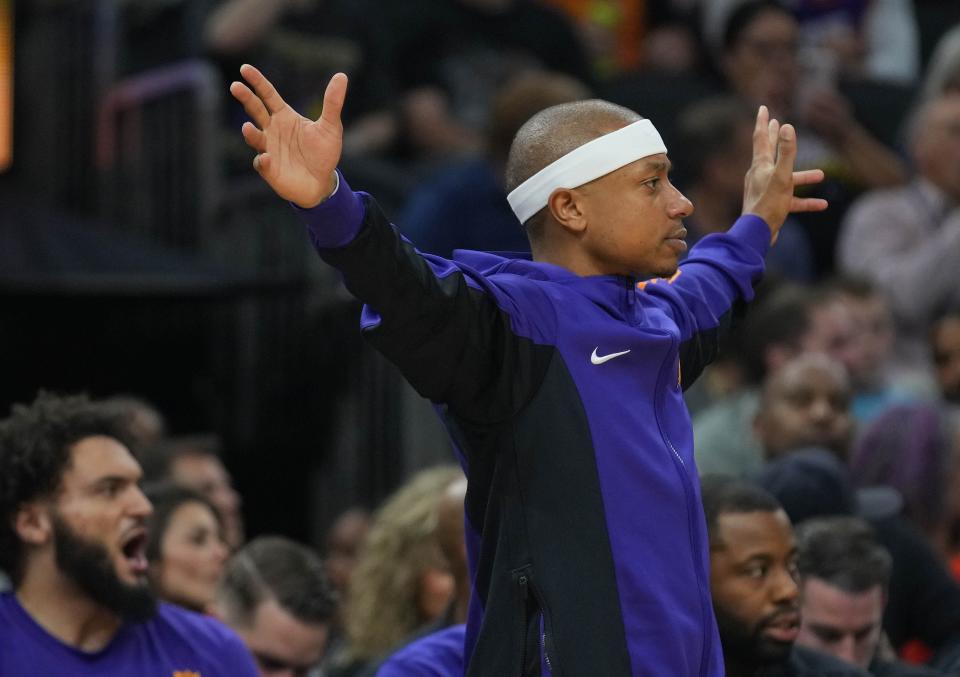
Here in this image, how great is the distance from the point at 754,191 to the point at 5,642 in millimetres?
1984

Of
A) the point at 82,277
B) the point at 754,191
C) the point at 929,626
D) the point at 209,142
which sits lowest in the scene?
the point at 929,626

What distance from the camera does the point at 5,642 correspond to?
4316mm

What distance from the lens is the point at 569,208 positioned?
3447 mm

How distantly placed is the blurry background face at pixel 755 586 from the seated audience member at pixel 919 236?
10.5 ft

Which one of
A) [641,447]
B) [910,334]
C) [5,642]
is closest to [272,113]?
[641,447]

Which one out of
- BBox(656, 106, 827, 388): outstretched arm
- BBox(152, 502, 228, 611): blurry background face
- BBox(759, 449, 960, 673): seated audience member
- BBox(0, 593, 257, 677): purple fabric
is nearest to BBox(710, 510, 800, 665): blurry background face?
BBox(656, 106, 827, 388): outstretched arm

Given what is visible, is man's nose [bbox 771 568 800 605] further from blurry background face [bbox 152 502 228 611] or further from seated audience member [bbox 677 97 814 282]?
seated audience member [bbox 677 97 814 282]

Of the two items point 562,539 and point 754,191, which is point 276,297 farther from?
point 562,539

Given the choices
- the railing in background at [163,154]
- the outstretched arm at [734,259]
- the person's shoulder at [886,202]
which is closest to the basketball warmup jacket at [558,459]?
the outstretched arm at [734,259]

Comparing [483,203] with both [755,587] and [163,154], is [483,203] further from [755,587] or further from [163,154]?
[755,587]

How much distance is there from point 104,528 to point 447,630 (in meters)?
0.87

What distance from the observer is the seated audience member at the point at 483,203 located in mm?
6691

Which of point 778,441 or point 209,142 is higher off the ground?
point 209,142

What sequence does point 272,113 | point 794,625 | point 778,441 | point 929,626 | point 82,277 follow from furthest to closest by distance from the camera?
point 82,277, point 778,441, point 929,626, point 794,625, point 272,113
